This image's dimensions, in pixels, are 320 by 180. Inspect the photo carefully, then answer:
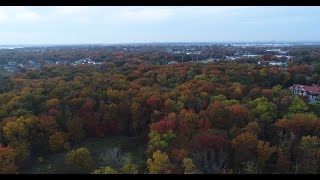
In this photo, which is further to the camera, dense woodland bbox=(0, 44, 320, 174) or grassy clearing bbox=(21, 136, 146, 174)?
grassy clearing bbox=(21, 136, 146, 174)

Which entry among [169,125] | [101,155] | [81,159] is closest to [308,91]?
[169,125]

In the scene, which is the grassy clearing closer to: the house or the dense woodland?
the dense woodland

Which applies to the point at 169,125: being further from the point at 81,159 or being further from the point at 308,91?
the point at 308,91

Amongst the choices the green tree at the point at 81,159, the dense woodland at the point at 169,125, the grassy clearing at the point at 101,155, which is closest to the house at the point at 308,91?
the dense woodland at the point at 169,125

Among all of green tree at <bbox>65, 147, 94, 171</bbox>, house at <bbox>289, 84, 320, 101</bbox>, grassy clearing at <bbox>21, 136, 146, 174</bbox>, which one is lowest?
grassy clearing at <bbox>21, 136, 146, 174</bbox>

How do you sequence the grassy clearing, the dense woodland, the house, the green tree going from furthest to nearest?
the house
the grassy clearing
the green tree
the dense woodland

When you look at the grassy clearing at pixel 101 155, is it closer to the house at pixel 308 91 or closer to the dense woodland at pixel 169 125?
the dense woodland at pixel 169 125

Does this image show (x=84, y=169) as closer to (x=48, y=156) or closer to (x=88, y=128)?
(x=48, y=156)

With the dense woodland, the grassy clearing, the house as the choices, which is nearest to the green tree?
the dense woodland
